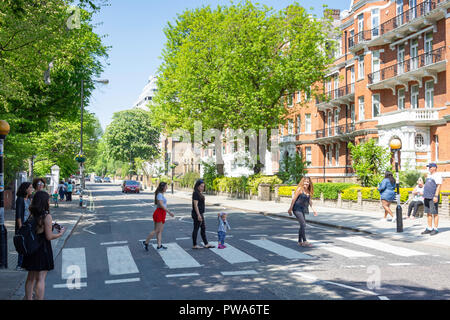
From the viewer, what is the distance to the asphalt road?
23.1 ft

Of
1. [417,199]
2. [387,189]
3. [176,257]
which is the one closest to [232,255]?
[176,257]

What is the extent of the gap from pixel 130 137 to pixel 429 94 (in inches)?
2623

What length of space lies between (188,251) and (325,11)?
95.8ft

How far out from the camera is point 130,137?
89.8m

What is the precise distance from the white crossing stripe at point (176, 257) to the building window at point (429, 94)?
25607mm

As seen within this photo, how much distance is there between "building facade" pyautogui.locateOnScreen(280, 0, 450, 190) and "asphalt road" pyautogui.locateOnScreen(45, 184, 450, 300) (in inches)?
695

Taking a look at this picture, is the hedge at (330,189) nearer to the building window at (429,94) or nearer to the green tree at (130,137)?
the building window at (429,94)

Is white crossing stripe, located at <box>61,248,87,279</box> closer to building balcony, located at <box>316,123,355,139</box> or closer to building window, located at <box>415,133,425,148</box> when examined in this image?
building window, located at <box>415,133,425,148</box>

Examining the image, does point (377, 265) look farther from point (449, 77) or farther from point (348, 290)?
point (449, 77)

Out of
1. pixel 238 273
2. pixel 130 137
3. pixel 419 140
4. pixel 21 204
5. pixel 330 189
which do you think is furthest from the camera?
pixel 130 137

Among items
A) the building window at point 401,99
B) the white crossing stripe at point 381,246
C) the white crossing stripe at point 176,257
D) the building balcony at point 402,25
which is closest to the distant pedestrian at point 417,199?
the white crossing stripe at point 381,246

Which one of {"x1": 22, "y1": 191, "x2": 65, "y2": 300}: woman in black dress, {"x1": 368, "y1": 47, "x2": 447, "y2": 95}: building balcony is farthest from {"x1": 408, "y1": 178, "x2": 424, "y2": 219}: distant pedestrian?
{"x1": 22, "y1": 191, "x2": 65, "y2": 300}: woman in black dress

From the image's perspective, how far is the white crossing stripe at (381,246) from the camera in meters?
10.8

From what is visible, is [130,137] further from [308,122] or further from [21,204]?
[21,204]
